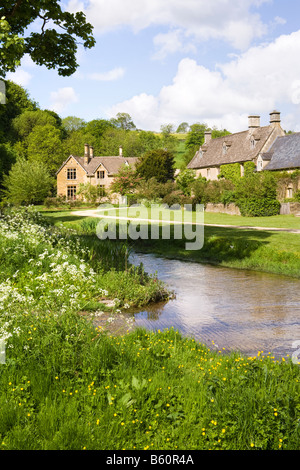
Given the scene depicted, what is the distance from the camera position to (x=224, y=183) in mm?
40500

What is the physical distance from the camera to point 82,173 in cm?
6719

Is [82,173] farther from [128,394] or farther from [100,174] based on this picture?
[128,394]

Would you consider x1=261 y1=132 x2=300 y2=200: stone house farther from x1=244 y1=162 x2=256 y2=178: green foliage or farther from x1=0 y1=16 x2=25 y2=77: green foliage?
x1=0 y1=16 x2=25 y2=77: green foliage

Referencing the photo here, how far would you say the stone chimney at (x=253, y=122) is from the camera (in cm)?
5138

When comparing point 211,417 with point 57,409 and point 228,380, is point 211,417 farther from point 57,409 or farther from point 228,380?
point 57,409

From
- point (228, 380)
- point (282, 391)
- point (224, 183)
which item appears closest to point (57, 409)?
point (228, 380)

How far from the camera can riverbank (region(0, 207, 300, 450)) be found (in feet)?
13.2

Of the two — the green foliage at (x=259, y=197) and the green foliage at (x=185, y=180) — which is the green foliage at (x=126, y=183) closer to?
the green foliage at (x=185, y=180)

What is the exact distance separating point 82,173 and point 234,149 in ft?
Answer: 82.0

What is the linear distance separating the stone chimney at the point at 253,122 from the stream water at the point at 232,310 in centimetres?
4055

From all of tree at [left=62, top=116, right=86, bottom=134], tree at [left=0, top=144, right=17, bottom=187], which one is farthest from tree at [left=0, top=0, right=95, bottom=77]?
tree at [left=62, top=116, right=86, bottom=134]

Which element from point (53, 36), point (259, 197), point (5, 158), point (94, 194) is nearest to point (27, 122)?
point (94, 194)
